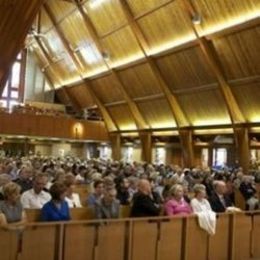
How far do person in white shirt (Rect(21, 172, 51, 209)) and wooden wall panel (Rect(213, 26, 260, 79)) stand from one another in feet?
43.9

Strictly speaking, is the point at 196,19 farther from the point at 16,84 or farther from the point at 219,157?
the point at 16,84

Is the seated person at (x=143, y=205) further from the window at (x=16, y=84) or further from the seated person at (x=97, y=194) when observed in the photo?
the window at (x=16, y=84)

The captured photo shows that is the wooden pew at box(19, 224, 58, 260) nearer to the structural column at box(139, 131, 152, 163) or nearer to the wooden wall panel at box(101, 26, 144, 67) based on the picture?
the wooden wall panel at box(101, 26, 144, 67)

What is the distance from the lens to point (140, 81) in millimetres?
27469

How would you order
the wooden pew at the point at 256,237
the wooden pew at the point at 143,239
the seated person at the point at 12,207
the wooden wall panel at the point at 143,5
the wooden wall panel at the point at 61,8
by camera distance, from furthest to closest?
the wooden wall panel at the point at 61,8, the wooden wall panel at the point at 143,5, the wooden pew at the point at 256,237, the wooden pew at the point at 143,239, the seated person at the point at 12,207

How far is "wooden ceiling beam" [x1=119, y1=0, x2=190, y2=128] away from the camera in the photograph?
24.2 metres

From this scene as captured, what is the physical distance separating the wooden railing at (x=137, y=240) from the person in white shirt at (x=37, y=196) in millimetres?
1402

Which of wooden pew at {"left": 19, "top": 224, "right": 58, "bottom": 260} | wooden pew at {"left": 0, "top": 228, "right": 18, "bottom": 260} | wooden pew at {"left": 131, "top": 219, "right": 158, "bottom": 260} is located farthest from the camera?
wooden pew at {"left": 131, "top": 219, "right": 158, "bottom": 260}

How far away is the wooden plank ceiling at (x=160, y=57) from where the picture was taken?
20781 millimetres

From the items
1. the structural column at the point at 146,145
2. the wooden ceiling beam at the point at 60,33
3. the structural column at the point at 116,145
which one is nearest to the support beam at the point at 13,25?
the structural column at the point at 146,145

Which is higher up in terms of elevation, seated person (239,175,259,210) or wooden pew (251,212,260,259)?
seated person (239,175,259,210)

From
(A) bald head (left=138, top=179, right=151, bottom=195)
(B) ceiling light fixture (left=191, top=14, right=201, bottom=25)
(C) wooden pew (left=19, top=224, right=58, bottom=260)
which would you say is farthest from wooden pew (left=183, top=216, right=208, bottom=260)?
(B) ceiling light fixture (left=191, top=14, right=201, bottom=25)

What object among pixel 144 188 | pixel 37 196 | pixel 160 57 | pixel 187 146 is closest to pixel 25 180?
pixel 37 196

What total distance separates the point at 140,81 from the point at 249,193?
52.0 ft
